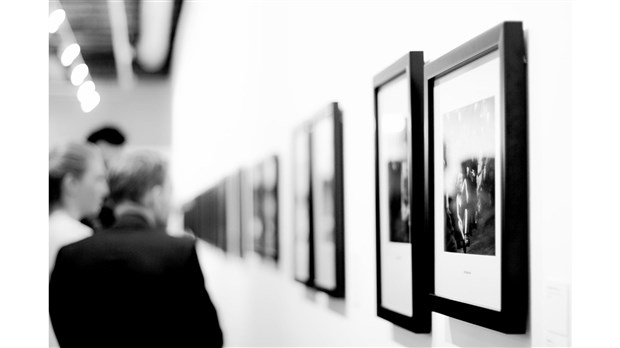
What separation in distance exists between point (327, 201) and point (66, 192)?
1200mm

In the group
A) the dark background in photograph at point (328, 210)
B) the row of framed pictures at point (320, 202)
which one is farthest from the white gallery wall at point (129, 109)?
the dark background in photograph at point (328, 210)

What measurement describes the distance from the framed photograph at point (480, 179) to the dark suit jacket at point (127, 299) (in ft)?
4.99

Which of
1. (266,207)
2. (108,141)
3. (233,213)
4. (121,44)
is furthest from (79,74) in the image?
(266,207)

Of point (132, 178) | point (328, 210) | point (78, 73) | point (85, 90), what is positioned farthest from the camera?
point (85, 90)

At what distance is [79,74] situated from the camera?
12609 millimetres

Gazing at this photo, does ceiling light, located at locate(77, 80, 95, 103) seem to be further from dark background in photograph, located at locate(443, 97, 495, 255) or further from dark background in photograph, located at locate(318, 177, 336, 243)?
dark background in photograph, located at locate(443, 97, 495, 255)

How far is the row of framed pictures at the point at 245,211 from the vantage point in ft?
15.9

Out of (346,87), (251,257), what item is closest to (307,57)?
(346,87)

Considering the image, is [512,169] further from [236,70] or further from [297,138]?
[236,70]

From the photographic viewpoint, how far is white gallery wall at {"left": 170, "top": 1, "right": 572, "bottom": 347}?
4.86 ft

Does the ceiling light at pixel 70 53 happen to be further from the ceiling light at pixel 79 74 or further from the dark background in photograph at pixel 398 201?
the dark background in photograph at pixel 398 201

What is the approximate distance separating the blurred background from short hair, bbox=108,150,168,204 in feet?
2.59

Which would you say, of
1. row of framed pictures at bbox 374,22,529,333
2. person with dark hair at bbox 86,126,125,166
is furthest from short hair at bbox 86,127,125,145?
row of framed pictures at bbox 374,22,529,333

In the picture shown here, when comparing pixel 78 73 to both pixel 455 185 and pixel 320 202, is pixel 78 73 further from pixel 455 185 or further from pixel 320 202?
pixel 455 185
